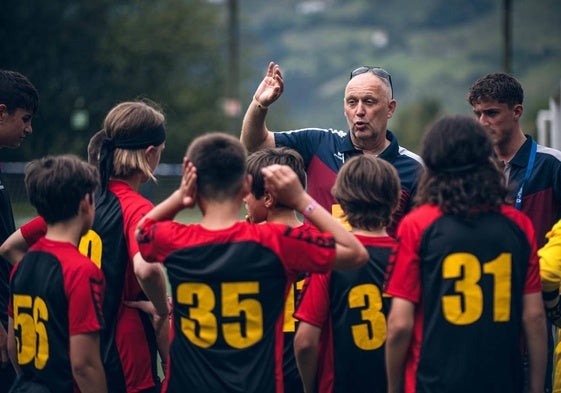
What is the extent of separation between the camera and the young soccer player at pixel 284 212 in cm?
526

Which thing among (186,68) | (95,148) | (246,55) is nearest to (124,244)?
(95,148)

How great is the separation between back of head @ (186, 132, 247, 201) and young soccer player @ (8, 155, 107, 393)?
67cm

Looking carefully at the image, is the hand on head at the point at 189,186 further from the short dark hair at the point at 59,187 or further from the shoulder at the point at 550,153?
the shoulder at the point at 550,153

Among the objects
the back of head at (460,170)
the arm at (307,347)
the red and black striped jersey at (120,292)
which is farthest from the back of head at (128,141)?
the back of head at (460,170)

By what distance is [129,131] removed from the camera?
5402 millimetres

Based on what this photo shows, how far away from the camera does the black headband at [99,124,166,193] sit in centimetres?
542

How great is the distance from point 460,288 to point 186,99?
49512 mm

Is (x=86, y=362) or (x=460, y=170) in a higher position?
(x=460, y=170)

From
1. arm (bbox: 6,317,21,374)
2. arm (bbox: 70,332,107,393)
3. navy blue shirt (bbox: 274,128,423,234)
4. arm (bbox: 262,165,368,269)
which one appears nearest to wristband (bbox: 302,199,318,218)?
arm (bbox: 262,165,368,269)

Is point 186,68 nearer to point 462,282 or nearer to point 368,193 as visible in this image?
point 368,193

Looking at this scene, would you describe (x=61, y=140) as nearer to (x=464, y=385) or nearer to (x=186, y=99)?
(x=186, y=99)

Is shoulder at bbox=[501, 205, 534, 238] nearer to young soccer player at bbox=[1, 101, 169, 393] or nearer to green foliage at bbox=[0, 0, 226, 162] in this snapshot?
young soccer player at bbox=[1, 101, 169, 393]

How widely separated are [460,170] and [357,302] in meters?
0.85

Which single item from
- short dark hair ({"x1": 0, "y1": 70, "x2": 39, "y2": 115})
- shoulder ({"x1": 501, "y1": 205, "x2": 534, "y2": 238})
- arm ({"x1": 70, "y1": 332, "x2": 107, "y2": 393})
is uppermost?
short dark hair ({"x1": 0, "y1": 70, "x2": 39, "y2": 115})
